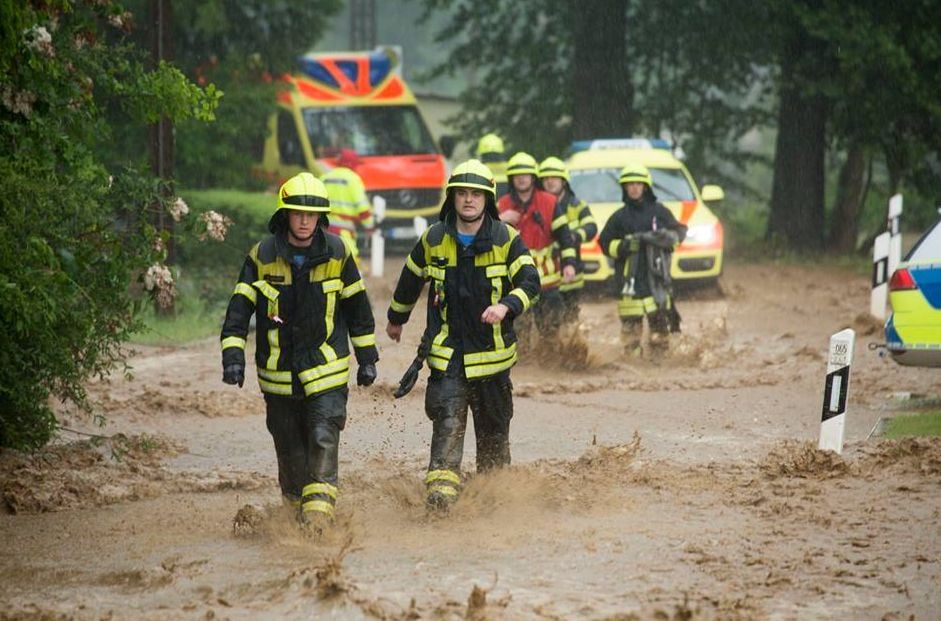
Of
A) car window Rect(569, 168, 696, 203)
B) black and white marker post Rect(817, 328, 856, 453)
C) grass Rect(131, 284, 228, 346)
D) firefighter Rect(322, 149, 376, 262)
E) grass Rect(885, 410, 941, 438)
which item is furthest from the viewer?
car window Rect(569, 168, 696, 203)

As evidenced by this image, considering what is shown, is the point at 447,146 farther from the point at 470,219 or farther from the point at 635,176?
the point at 470,219

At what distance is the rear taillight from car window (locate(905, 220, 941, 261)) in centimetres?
12

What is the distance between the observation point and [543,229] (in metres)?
14.4

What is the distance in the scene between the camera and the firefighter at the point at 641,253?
49.3 feet

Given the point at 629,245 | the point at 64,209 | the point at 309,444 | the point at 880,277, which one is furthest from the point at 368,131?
the point at 309,444

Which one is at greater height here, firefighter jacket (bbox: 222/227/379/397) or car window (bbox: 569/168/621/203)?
firefighter jacket (bbox: 222/227/379/397)

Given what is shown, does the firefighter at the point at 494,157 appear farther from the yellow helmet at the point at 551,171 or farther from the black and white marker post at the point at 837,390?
the black and white marker post at the point at 837,390

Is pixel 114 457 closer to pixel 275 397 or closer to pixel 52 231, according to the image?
pixel 52 231

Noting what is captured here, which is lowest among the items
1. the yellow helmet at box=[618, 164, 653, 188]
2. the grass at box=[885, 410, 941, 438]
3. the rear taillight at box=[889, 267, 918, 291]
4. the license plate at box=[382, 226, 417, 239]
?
the license plate at box=[382, 226, 417, 239]

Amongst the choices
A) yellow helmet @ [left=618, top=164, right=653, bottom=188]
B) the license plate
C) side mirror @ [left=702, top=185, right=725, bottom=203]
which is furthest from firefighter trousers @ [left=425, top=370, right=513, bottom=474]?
the license plate

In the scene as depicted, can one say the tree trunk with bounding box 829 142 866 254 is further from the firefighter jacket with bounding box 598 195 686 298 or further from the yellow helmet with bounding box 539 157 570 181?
the yellow helmet with bounding box 539 157 570 181

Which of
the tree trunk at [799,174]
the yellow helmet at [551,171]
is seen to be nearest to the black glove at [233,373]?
the yellow helmet at [551,171]

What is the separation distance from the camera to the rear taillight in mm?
11875

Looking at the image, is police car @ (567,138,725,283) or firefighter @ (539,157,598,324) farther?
police car @ (567,138,725,283)
